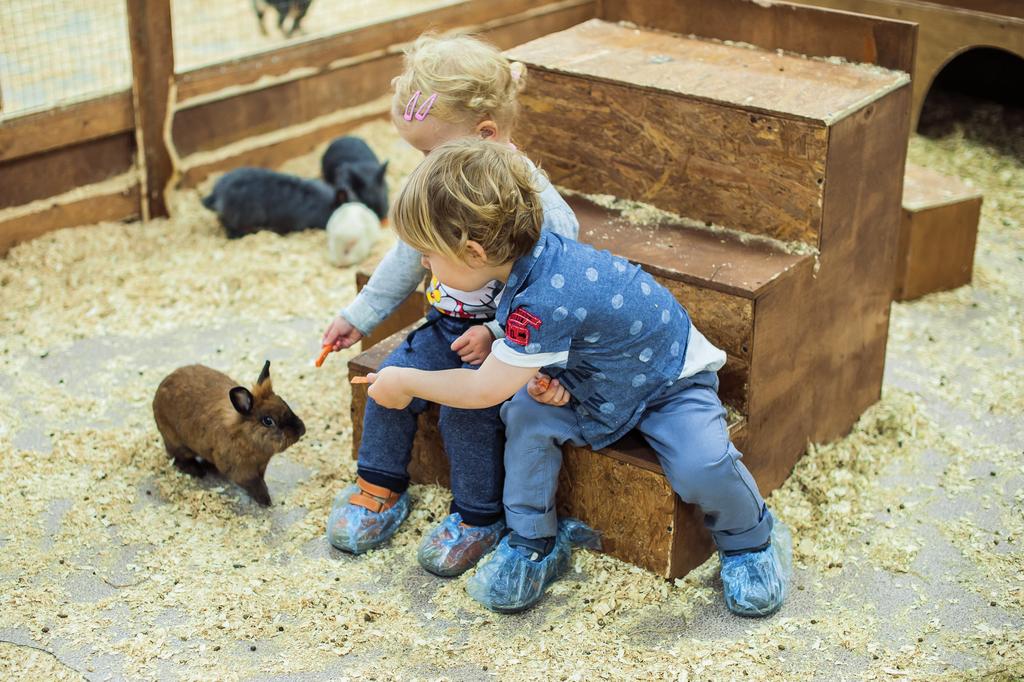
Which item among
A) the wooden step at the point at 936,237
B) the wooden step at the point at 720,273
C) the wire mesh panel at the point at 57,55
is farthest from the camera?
the wire mesh panel at the point at 57,55

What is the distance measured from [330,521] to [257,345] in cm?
127

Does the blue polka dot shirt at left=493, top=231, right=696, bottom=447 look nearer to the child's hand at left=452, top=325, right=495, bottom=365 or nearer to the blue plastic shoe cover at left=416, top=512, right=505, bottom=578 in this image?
the child's hand at left=452, top=325, right=495, bottom=365

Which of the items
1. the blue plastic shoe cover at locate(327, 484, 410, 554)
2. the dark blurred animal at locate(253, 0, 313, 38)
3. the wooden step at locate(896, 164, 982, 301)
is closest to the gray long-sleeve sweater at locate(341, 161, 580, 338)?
the blue plastic shoe cover at locate(327, 484, 410, 554)

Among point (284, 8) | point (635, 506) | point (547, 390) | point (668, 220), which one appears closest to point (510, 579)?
point (635, 506)

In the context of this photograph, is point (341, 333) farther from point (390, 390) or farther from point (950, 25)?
point (950, 25)

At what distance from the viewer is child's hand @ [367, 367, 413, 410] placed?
111 inches

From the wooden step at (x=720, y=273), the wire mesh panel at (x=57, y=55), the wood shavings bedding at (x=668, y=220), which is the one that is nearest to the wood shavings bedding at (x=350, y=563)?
the wooden step at (x=720, y=273)

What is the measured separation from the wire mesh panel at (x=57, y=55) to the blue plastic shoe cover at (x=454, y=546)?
2714 millimetres

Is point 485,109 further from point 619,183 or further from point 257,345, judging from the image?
point 257,345

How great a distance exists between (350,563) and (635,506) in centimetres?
75

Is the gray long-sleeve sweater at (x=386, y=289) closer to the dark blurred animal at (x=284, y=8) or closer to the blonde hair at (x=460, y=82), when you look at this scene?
the blonde hair at (x=460, y=82)

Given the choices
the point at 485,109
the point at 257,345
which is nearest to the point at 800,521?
the point at 485,109

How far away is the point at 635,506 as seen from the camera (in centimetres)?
297

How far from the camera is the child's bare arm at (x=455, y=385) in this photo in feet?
8.57
